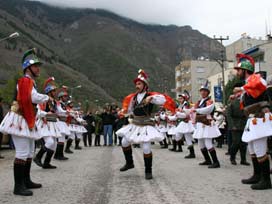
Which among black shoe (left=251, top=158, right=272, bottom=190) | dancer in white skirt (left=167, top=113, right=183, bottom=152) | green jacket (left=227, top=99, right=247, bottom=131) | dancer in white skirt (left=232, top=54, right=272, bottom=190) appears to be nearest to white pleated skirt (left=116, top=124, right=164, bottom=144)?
dancer in white skirt (left=232, top=54, right=272, bottom=190)

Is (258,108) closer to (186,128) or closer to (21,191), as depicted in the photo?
(21,191)

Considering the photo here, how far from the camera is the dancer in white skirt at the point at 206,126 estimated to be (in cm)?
961

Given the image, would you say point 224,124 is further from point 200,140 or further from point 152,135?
point 152,135

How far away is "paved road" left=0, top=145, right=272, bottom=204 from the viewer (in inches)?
229

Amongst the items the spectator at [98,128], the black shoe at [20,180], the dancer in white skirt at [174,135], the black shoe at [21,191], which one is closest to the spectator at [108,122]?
the spectator at [98,128]

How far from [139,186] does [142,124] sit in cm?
167

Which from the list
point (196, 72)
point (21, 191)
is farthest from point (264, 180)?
point (196, 72)

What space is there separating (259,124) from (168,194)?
206cm

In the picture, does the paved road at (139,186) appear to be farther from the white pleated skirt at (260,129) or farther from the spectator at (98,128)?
the spectator at (98,128)

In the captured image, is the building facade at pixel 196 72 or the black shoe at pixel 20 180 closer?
the black shoe at pixel 20 180

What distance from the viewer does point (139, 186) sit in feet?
22.7

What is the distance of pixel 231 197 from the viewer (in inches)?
231

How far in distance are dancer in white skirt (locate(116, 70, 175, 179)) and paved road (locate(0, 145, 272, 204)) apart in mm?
518

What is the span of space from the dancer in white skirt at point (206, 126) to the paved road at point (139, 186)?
615 millimetres
